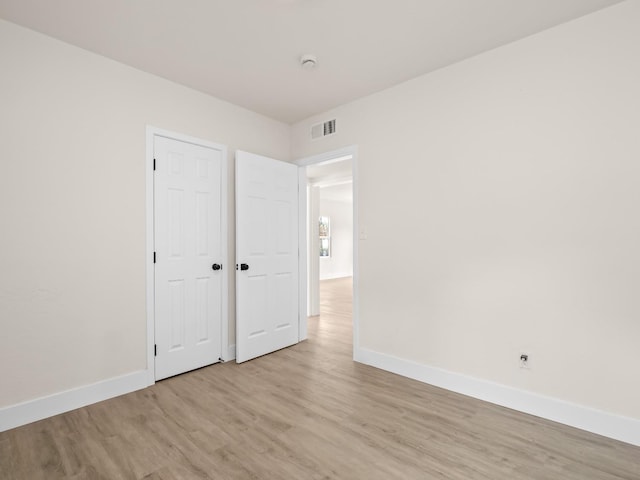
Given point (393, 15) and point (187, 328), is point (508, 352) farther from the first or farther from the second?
point (187, 328)

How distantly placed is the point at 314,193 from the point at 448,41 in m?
3.49

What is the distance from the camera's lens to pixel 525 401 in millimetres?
2346

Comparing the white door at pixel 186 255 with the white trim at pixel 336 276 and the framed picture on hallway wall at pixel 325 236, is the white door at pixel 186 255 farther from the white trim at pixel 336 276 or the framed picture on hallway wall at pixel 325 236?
the framed picture on hallway wall at pixel 325 236

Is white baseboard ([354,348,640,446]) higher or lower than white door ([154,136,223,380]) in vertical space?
lower

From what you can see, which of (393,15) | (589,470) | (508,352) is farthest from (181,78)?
(589,470)

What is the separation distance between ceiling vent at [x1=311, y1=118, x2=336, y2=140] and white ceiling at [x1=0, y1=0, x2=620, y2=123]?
2.11 feet

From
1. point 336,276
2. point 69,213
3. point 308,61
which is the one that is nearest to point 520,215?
point 308,61

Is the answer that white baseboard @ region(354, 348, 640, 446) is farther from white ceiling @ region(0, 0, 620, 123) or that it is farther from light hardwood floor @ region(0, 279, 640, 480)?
white ceiling @ region(0, 0, 620, 123)

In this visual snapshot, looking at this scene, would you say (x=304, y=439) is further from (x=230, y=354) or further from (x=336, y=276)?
(x=336, y=276)

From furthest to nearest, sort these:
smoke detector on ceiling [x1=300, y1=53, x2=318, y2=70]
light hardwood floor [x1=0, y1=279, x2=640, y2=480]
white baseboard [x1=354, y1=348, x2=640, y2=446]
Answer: smoke detector on ceiling [x1=300, y1=53, x2=318, y2=70] → white baseboard [x1=354, y1=348, x2=640, y2=446] → light hardwood floor [x1=0, y1=279, x2=640, y2=480]

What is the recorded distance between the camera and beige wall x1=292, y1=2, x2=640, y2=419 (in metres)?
2.05

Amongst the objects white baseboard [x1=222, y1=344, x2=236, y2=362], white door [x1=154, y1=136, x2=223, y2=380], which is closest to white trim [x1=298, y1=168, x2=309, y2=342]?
white baseboard [x1=222, y1=344, x2=236, y2=362]

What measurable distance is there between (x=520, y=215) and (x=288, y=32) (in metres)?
2.20

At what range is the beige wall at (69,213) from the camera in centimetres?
221
